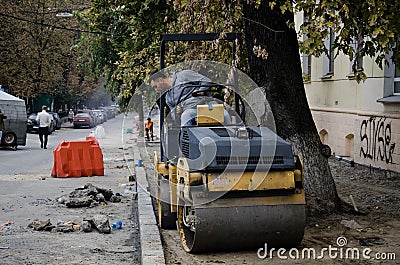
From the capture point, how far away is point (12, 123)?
1047 inches

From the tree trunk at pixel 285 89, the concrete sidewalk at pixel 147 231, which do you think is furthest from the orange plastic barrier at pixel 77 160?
the tree trunk at pixel 285 89

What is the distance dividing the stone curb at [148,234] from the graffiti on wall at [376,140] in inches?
250

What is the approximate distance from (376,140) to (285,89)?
719 cm

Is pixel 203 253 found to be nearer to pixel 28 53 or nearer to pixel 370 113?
pixel 370 113

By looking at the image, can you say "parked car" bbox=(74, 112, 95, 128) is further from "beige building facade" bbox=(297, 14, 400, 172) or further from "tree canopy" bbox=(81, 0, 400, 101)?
"tree canopy" bbox=(81, 0, 400, 101)

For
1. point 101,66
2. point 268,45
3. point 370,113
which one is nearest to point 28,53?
point 101,66

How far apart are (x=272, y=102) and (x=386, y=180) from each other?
19.1 ft

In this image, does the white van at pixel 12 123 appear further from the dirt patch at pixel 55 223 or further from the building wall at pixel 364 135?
the building wall at pixel 364 135

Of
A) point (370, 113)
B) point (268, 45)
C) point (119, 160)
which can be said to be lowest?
point (119, 160)

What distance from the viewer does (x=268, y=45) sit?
977 cm

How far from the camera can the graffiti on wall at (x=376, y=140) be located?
611 inches

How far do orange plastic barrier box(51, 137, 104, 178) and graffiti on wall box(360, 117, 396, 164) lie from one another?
712cm

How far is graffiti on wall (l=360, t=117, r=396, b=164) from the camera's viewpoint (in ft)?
50.9

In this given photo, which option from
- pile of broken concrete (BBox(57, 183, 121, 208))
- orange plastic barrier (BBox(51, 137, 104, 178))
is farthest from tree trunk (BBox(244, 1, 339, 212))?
orange plastic barrier (BBox(51, 137, 104, 178))
